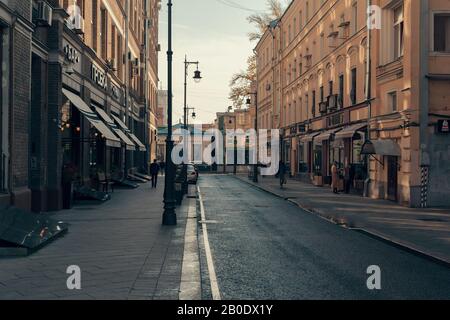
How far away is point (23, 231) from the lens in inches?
426

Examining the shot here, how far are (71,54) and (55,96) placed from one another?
2.89 metres

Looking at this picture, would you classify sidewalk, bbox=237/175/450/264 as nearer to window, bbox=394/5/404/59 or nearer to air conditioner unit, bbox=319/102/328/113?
window, bbox=394/5/404/59

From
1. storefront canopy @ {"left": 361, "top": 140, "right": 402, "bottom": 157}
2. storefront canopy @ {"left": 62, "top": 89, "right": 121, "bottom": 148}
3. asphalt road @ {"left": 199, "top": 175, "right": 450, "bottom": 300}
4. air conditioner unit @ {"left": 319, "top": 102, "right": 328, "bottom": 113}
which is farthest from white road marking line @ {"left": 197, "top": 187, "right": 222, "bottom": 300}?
air conditioner unit @ {"left": 319, "top": 102, "right": 328, "bottom": 113}

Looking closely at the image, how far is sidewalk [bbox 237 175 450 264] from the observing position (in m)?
12.3

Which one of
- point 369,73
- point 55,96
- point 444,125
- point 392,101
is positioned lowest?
point 444,125

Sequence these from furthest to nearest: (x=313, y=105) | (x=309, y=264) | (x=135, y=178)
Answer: (x=135, y=178)
(x=313, y=105)
(x=309, y=264)

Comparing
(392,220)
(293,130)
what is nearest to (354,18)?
(392,220)

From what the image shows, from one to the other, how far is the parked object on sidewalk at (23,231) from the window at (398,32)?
16775 mm

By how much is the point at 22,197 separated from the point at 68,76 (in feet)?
22.0

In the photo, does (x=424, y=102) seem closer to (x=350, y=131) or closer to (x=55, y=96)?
(x=350, y=131)

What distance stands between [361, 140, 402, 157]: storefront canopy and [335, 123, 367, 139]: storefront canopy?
119 inches

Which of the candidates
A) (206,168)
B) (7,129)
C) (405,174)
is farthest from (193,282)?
(206,168)
